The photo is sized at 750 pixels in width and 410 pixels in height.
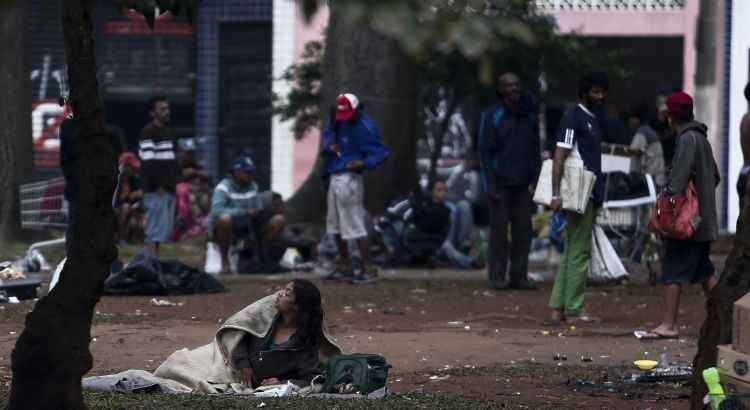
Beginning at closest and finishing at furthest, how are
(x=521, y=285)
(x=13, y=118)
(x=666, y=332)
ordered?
1. (x=666, y=332)
2. (x=521, y=285)
3. (x=13, y=118)

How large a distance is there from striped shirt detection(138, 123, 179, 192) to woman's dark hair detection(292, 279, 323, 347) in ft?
22.7

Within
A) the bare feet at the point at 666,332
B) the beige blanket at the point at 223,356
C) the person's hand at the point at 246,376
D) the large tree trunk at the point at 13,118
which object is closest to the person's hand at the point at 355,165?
the bare feet at the point at 666,332

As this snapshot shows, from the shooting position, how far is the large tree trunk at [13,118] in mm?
17250

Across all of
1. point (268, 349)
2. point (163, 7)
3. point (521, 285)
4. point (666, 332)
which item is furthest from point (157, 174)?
point (163, 7)

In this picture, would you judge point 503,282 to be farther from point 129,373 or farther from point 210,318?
point 129,373

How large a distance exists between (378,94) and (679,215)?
7.18m

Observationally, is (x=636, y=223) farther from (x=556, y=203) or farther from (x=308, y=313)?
(x=308, y=313)

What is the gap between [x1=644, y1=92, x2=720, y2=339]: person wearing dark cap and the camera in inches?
393

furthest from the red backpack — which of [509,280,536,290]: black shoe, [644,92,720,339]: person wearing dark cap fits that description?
[509,280,536,290]: black shoe

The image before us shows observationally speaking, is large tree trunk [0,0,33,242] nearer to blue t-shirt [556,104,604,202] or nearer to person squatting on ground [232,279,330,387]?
blue t-shirt [556,104,604,202]

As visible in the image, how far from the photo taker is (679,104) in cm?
1006

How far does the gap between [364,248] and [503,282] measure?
1.33 metres

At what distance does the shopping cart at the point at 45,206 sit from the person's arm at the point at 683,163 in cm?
632

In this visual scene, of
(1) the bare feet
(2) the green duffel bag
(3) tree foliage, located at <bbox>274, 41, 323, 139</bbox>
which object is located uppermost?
(3) tree foliage, located at <bbox>274, 41, 323, 139</bbox>
